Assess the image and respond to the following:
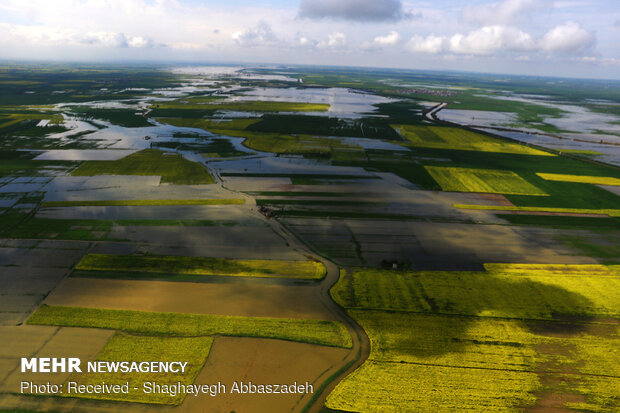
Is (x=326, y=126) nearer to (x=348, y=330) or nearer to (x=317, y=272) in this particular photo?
(x=317, y=272)

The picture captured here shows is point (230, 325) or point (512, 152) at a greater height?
point (512, 152)

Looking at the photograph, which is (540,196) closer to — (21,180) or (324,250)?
(324,250)

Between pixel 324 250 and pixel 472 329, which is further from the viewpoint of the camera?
pixel 324 250

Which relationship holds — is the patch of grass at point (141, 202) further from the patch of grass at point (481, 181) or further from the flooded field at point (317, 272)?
the patch of grass at point (481, 181)

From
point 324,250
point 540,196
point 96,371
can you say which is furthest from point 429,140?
point 96,371

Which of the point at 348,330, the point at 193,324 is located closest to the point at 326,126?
the point at 348,330

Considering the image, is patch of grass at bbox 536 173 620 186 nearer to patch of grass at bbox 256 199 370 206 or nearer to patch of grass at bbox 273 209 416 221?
patch of grass at bbox 273 209 416 221
